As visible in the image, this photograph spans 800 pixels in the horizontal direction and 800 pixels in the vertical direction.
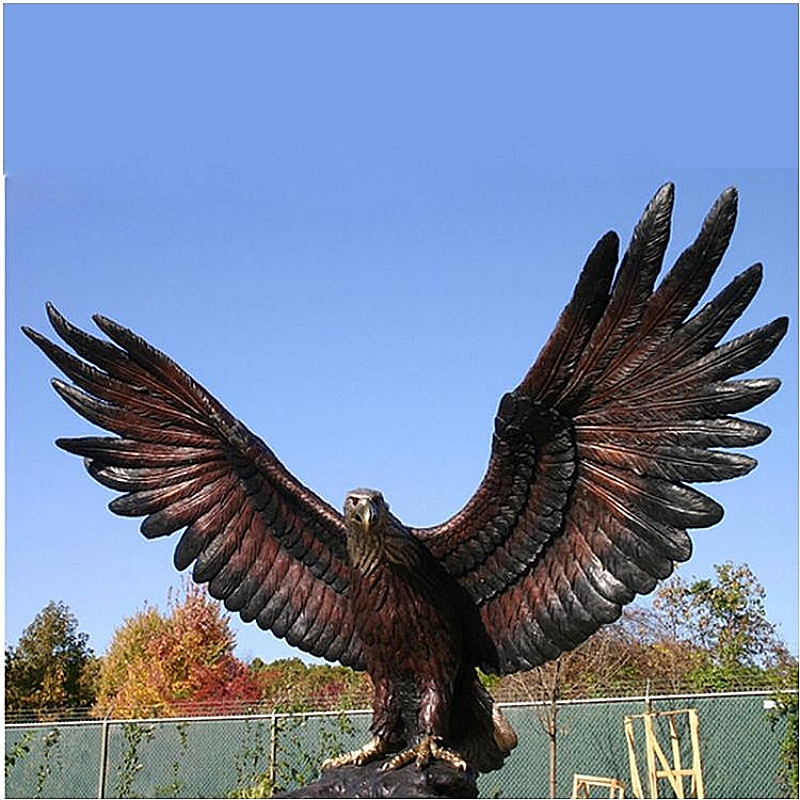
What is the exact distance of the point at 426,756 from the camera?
3.28m

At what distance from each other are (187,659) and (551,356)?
11627 millimetres

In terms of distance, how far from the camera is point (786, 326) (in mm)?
3088

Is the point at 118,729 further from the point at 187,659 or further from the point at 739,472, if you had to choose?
the point at 739,472

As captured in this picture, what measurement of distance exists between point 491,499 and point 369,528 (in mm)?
407

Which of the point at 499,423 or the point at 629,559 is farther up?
the point at 499,423

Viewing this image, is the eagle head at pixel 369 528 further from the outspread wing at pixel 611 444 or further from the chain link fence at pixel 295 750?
the chain link fence at pixel 295 750

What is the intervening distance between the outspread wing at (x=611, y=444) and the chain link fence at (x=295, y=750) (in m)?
4.35

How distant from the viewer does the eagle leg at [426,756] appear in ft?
10.8

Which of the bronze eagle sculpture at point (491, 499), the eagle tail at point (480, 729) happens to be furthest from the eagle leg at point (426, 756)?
the eagle tail at point (480, 729)

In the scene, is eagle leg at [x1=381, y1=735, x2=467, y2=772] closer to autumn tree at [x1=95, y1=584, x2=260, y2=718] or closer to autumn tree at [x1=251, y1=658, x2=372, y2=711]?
autumn tree at [x1=251, y1=658, x2=372, y2=711]

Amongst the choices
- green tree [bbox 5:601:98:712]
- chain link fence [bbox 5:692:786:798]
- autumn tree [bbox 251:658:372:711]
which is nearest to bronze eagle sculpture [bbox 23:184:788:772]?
chain link fence [bbox 5:692:786:798]

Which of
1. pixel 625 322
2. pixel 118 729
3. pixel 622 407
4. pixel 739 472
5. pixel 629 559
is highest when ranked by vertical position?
pixel 625 322

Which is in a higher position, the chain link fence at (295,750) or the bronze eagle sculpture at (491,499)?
the bronze eagle sculpture at (491,499)

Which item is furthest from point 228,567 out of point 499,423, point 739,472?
point 739,472
